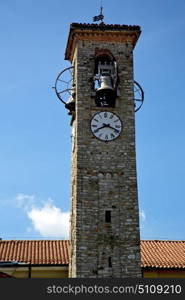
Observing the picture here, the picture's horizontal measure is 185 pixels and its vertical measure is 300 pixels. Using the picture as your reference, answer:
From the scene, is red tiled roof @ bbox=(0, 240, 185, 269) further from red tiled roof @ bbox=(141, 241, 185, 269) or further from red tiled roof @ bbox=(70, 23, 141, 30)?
red tiled roof @ bbox=(70, 23, 141, 30)

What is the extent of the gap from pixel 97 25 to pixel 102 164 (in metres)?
5.76

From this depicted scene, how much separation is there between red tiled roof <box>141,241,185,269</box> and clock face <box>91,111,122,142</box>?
576 centimetres

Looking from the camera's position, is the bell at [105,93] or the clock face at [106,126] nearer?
the clock face at [106,126]

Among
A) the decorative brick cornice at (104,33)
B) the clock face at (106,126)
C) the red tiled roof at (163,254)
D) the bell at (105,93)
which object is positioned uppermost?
the decorative brick cornice at (104,33)

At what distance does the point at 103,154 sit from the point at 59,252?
570 centimetres

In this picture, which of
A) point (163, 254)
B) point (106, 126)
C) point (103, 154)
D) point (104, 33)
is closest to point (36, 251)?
point (163, 254)

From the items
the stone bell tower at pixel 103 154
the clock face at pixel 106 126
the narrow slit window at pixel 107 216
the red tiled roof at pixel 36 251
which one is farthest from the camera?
the red tiled roof at pixel 36 251

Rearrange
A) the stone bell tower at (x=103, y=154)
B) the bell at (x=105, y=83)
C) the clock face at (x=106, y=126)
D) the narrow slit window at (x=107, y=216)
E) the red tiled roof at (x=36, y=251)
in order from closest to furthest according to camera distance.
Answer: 1. the stone bell tower at (x=103, y=154)
2. the narrow slit window at (x=107, y=216)
3. the clock face at (x=106, y=126)
4. the bell at (x=105, y=83)
5. the red tiled roof at (x=36, y=251)

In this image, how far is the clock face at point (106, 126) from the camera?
2230 centimetres

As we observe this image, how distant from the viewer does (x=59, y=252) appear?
25.4 m

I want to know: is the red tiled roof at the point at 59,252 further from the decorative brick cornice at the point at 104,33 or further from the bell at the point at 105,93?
the decorative brick cornice at the point at 104,33

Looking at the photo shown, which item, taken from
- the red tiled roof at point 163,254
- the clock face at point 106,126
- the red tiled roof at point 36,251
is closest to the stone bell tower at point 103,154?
the clock face at point 106,126

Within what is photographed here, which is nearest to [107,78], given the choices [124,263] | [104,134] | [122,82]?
[122,82]

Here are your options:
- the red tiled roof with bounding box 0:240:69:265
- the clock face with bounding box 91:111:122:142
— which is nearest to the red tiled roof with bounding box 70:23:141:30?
the clock face with bounding box 91:111:122:142
